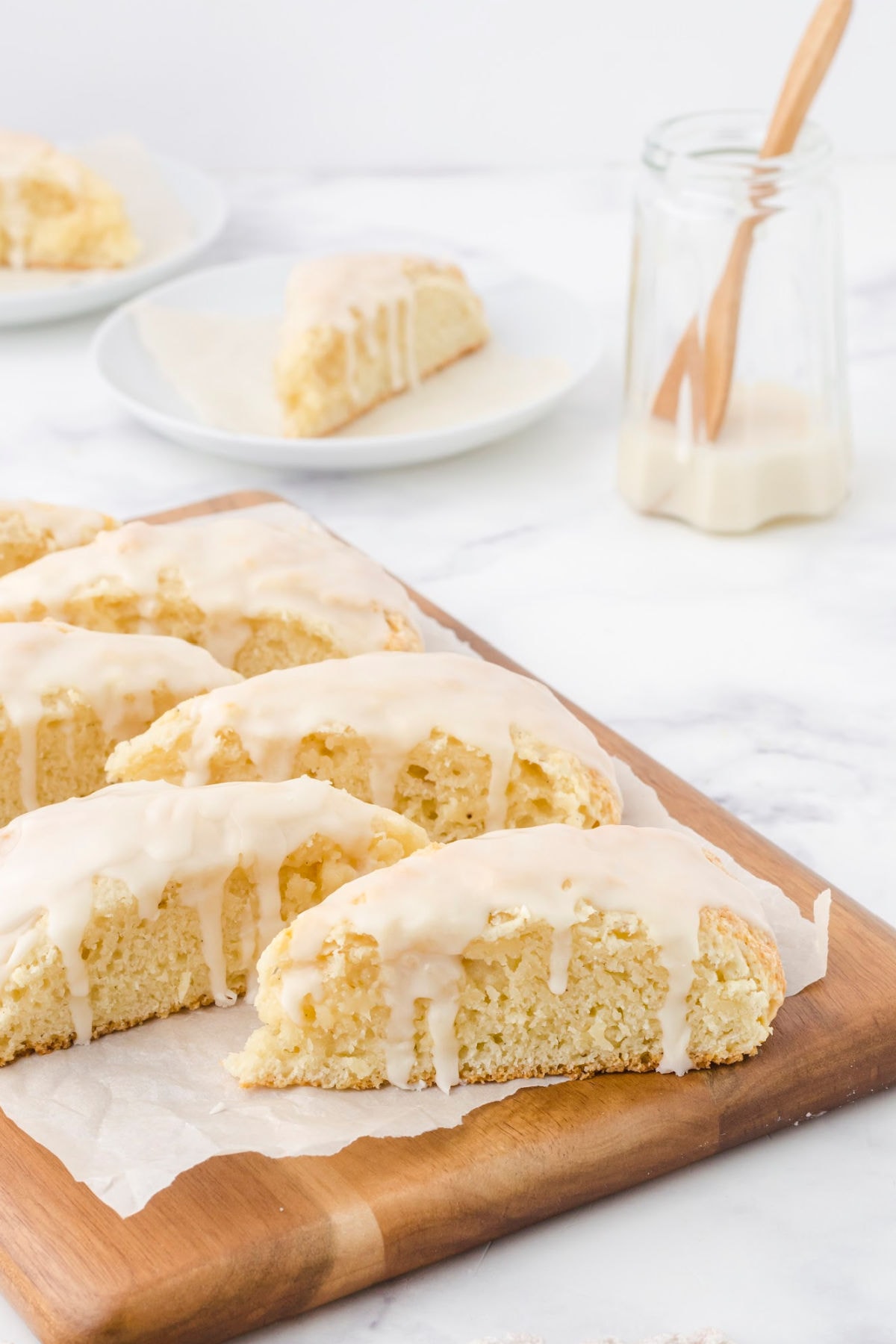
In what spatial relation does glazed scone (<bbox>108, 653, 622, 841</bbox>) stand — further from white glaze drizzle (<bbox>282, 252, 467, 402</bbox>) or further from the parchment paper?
the parchment paper

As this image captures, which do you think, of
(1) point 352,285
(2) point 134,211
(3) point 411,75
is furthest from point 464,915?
(3) point 411,75

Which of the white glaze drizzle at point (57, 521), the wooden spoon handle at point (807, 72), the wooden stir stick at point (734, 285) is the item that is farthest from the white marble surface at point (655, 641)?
the wooden spoon handle at point (807, 72)

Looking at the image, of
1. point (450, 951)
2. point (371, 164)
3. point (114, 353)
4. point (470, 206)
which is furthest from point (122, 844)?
point (371, 164)

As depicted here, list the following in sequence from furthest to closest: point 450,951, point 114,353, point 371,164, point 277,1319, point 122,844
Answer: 1. point 371,164
2. point 114,353
3. point 122,844
4. point 450,951
5. point 277,1319

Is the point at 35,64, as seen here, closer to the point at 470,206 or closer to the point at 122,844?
the point at 470,206

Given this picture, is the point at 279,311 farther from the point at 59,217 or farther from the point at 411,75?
the point at 411,75

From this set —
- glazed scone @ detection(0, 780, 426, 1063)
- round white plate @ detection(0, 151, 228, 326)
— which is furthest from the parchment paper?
glazed scone @ detection(0, 780, 426, 1063)

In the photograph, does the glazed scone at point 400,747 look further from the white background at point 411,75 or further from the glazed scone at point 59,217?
the white background at point 411,75
